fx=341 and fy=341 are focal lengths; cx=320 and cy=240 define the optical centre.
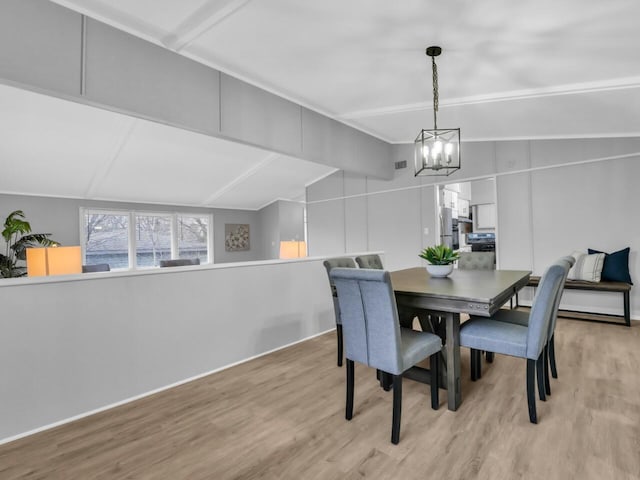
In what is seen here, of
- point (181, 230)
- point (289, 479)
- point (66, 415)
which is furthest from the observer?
point (181, 230)

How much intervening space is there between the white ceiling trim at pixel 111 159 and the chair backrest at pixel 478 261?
4290mm

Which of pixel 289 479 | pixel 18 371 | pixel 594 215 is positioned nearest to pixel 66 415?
pixel 18 371

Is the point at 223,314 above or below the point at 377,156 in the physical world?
below

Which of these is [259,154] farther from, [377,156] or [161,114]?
[161,114]

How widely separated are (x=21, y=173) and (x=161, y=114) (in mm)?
3848

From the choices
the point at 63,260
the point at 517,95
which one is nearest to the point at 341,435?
the point at 63,260

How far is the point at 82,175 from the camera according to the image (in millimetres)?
5531

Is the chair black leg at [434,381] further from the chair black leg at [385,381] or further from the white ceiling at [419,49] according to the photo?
the white ceiling at [419,49]

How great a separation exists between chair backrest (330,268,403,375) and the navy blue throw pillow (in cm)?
391

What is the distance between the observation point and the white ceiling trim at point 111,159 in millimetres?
4285

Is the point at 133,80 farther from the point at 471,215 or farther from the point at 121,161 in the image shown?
the point at 471,215

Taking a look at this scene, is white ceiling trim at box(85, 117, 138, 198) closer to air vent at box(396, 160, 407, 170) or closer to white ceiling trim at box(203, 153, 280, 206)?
white ceiling trim at box(203, 153, 280, 206)

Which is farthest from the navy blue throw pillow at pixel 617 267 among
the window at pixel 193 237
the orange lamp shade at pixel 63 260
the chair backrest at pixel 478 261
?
the window at pixel 193 237

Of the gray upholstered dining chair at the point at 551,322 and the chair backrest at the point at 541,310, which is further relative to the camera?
the gray upholstered dining chair at the point at 551,322
